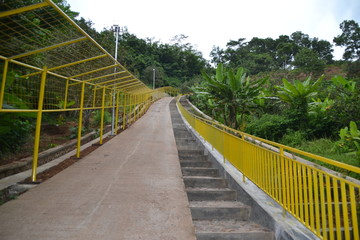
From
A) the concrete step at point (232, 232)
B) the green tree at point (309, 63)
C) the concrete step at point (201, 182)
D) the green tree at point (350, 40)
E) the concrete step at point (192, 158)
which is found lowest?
the concrete step at point (232, 232)

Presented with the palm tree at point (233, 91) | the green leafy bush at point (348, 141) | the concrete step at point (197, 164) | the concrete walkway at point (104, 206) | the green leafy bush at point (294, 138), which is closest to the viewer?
the concrete walkway at point (104, 206)

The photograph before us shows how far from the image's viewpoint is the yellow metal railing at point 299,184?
1.97 meters

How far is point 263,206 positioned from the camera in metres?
3.30

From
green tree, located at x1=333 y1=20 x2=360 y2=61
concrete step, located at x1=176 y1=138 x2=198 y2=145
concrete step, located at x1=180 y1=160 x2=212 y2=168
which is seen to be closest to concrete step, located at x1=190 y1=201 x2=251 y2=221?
concrete step, located at x1=180 y1=160 x2=212 y2=168

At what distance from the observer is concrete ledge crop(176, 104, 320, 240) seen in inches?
105

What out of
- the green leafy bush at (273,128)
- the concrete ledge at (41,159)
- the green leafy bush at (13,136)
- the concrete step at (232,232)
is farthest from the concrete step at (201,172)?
the green leafy bush at (273,128)

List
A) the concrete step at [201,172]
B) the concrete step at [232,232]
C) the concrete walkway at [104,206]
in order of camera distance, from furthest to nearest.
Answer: the concrete step at [201,172]
the concrete step at [232,232]
the concrete walkway at [104,206]

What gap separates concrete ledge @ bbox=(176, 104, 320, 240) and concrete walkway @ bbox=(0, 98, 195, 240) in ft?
3.26

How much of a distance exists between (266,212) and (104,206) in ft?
7.54

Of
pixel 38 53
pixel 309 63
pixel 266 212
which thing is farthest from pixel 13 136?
pixel 309 63

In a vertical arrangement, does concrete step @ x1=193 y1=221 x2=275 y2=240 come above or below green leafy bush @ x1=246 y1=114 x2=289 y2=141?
below

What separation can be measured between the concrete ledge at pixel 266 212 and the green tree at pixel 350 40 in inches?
2154

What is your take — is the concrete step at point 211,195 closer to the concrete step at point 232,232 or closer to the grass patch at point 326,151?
the concrete step at point 232,232

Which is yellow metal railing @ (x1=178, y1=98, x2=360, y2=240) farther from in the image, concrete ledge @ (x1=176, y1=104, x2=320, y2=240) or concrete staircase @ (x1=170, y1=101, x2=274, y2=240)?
concrete staircase @ (x1=170, y1=101, x2=274, y2=240)
